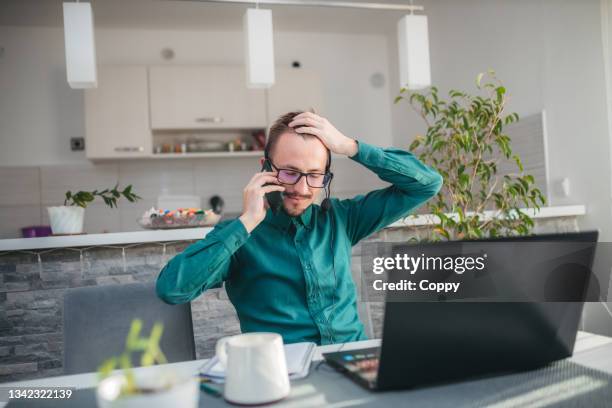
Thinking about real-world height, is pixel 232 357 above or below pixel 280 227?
below

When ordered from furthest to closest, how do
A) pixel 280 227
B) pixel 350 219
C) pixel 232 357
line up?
1. pixel 350 219
2. pixel 280 227
3. pixel 232 357

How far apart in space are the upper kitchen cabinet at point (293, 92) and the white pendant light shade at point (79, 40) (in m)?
2.40

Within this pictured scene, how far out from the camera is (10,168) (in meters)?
4.42

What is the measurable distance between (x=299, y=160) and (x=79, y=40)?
1.46 metres

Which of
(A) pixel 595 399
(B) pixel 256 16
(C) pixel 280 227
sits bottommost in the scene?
(A) pixel 595 399

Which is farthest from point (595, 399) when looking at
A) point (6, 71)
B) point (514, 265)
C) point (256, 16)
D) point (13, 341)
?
point (6, 71)

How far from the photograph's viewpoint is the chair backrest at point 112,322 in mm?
1361

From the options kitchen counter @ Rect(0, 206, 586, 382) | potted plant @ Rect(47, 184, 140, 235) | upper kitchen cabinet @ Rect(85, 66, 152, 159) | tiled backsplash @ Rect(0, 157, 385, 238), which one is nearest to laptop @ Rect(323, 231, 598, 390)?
kitchen counter @ Rect(0, 206, 586, 382)

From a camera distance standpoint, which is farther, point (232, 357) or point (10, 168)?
point (10, 168)

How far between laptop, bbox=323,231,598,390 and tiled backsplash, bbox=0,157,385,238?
3990mm

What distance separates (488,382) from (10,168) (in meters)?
4.63

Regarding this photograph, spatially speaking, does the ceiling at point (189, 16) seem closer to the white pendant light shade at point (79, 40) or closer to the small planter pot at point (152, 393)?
the white pendant light shade at point (79, 40)

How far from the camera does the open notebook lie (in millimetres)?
949

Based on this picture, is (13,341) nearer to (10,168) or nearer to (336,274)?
(336,274)
